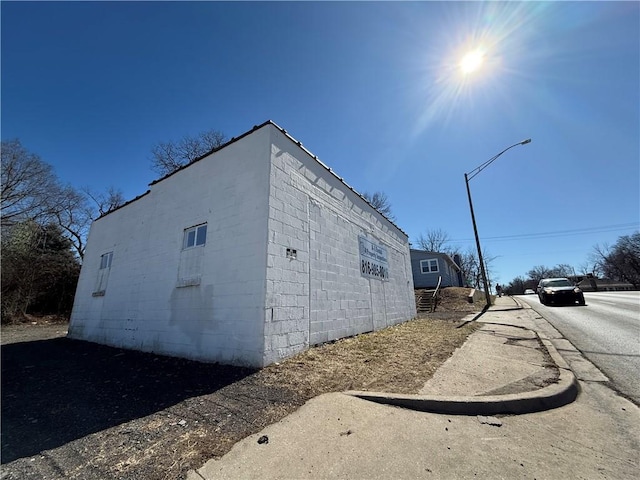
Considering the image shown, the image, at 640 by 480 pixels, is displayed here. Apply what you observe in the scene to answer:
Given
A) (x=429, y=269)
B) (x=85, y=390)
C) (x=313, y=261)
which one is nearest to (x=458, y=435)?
(x=313, y=261)

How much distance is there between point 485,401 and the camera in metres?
3.08

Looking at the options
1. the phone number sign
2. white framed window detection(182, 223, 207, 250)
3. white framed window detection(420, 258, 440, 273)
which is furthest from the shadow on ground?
white framed window detection(420, 258, 440, 273)

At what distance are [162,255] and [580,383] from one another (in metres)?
9.31

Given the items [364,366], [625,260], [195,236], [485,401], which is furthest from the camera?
[625,260]

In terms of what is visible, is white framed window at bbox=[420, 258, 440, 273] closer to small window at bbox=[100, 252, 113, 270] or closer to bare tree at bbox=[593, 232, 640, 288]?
small window at bbox=[100, 252, 113, 270]

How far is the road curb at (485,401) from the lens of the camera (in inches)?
120

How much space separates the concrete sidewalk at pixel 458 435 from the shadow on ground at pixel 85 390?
1831 mm

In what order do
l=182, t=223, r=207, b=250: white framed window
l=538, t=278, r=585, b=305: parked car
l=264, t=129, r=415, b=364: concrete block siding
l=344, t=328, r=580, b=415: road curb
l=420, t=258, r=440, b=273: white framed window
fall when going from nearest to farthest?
l=344, t=328, r=580, b=415: road curb, l=264, t=129, r=415, b=364: concrete block siding, l=182, t=223, r=207, b=250: white framed window, l=538, t=278, r=585, b=305: parked car, l=420, t=258, r=440, b=273: white framed window

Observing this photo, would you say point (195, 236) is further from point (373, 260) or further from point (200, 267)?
point (373, 260)

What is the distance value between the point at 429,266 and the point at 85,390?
28.4 meters

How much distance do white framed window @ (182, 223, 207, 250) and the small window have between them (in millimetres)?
5452

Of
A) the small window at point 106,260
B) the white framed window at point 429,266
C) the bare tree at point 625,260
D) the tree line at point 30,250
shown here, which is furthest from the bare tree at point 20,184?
the bare tree at point 625,260

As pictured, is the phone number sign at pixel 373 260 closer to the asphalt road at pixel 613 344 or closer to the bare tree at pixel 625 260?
the asphalt road at pixel 613 344

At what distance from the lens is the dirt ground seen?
237cm
